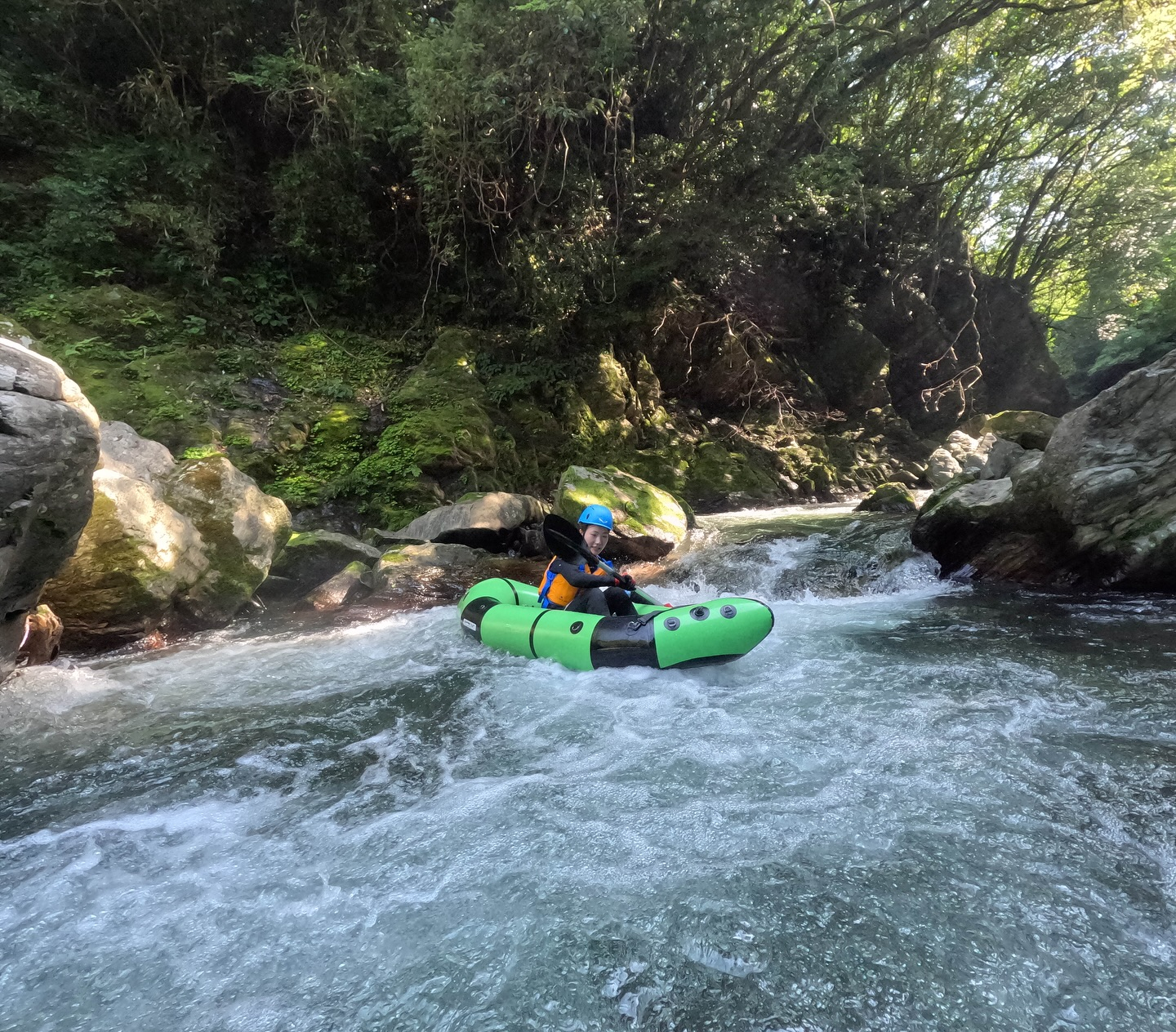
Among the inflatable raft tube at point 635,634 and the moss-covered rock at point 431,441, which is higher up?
the moss-covered rock at point 431,441

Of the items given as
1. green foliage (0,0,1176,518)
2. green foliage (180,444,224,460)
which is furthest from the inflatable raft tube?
green foliage (180,444,224,460)

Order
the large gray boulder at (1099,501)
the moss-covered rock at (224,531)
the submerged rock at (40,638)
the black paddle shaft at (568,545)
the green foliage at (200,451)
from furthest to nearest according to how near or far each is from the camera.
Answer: the green foliage at (200,451) → the moss-covered rock at (224,531) → the large gray boulder at (1099,501) → the black paddle shaft at (568,545) → the submerged rock at (40,638)

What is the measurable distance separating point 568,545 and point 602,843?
2.45 m

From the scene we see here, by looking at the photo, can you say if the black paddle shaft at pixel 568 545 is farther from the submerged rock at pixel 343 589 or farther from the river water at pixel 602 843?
the submerged rock at pixel 343 589

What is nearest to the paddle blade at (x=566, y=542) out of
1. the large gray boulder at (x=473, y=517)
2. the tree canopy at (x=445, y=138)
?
the large gray boulder at (x=473, y=517)

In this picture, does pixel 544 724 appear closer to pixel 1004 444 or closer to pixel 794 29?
pixel 1004 444

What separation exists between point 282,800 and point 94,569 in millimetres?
2924

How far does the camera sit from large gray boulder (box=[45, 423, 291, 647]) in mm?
4543

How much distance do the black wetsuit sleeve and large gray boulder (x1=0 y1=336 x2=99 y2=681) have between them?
2.99 m

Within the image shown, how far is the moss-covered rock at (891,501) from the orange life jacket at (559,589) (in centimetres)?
679

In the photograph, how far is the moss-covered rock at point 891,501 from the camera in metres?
9.80

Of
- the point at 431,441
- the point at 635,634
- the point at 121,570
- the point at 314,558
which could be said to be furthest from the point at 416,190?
the point at 635,634

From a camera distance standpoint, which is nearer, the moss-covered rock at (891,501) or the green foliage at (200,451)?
the green foliage at (200,451)

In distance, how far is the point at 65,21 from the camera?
848 centimetres
